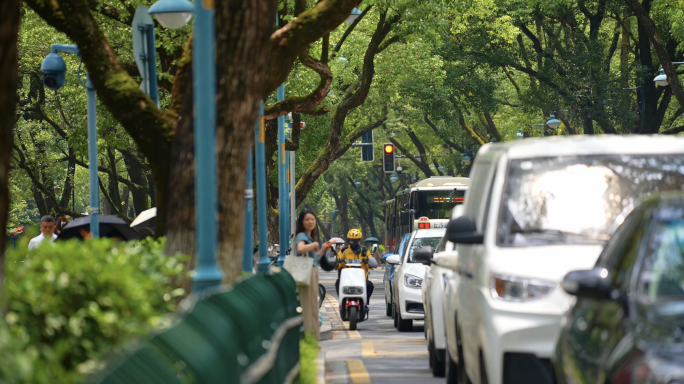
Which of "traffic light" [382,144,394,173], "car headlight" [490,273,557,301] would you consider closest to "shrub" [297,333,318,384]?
"car headlight" [490,273,557,301]

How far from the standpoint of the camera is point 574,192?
24.2ft

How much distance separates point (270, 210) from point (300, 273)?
17087 mm

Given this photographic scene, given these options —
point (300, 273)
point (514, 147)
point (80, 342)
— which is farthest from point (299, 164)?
point (80, 342)

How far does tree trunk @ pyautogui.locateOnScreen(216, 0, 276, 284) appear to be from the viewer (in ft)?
27.4

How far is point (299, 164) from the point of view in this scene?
1524 inches

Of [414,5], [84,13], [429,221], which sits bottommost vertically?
[429,221]

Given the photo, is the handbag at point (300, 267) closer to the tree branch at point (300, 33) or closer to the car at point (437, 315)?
the car at point (437, 315)

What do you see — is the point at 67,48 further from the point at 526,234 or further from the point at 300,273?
the point at 526,234

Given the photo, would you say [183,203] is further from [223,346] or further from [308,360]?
[223,346]

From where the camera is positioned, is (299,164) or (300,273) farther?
→ (299,164)

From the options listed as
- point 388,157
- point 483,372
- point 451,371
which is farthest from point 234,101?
point 388,157

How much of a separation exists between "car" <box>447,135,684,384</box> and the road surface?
2.91 metres

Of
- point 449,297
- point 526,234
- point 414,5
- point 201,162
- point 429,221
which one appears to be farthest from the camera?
point 429,221

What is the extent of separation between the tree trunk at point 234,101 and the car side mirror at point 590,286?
3855 mm
